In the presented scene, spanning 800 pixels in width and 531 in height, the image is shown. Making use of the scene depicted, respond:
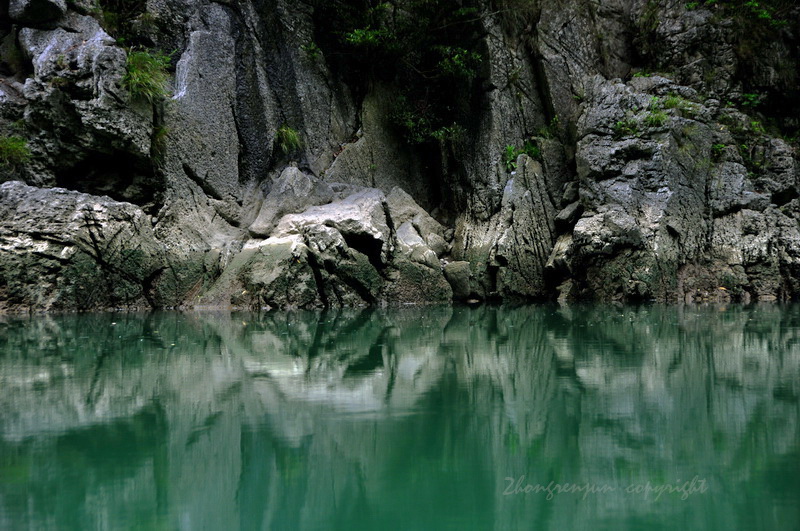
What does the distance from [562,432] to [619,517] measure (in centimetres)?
98

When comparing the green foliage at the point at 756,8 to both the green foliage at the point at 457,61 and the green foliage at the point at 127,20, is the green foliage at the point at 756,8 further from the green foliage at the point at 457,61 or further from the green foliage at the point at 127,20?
the green foliage at the point at 127,20

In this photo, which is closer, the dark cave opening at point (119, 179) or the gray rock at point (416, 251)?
the dark cave opening at point (119, 179)

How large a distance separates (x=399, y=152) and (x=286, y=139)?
3382 mm

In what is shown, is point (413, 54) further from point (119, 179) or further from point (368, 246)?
point (119, 179)

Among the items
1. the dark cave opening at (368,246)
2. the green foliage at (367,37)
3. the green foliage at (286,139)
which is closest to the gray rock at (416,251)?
the dark cave opening at (368,246)

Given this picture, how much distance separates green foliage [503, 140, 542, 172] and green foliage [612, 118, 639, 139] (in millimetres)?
2052

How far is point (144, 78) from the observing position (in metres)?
11.6

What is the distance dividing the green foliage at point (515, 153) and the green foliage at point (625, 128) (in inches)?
80.8

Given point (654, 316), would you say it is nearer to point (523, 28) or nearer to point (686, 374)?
point (686, 374)

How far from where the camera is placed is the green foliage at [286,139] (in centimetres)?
1441

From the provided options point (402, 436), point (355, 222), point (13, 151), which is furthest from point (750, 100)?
point (13, 151)

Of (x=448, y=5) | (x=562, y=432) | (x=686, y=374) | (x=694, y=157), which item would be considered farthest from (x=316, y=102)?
(x=562, y=432)

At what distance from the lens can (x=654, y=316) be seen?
950 centimetres

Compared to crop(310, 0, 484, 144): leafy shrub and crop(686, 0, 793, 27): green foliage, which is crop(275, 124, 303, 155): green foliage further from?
crop(686, 0, 793, 27): green foliage
